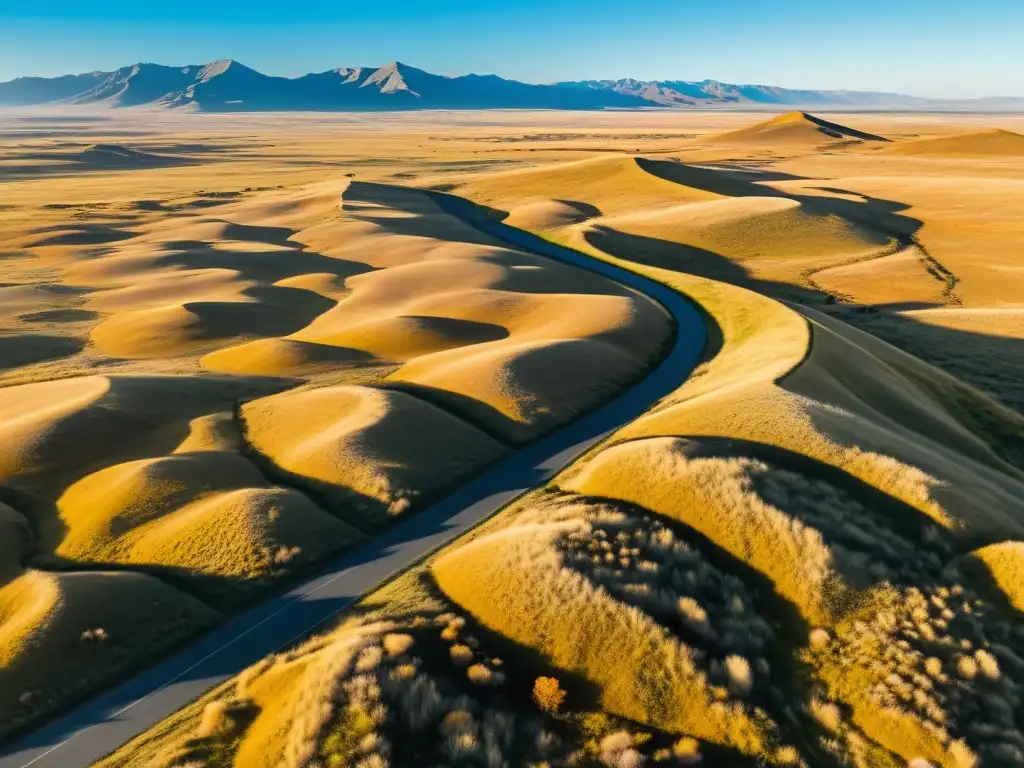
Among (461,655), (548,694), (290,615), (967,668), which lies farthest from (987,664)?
(290,615)

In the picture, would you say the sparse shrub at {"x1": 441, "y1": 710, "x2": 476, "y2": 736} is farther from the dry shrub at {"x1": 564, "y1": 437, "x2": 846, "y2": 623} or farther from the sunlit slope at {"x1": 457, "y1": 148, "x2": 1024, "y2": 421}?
the sunlit slope at {"x1": 457, "y1": 148, "x2": 1024, "y2": 421}

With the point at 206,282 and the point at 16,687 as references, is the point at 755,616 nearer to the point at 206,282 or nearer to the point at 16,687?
the point at 16,687

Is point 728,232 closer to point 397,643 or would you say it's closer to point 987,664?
point 987,664

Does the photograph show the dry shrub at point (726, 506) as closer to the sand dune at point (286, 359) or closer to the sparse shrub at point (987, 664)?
the sparse shrub at point (987, 664)

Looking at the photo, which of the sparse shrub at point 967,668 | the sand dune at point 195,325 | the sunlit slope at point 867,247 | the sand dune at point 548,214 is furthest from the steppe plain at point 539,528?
the sand dune at point 548,214

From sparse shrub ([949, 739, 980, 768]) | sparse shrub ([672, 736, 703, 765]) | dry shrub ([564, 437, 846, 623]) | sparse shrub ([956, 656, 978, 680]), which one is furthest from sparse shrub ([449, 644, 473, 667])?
sparse shrub ([956, 656, 978, 680])
